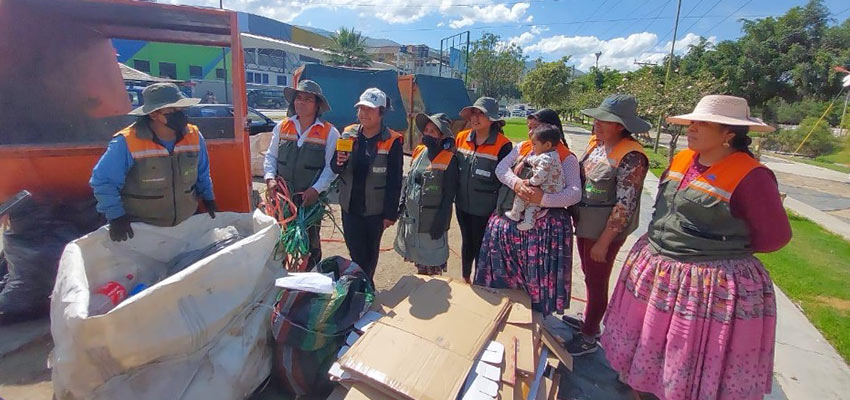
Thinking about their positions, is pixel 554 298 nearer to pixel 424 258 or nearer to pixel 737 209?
pixel 424 258

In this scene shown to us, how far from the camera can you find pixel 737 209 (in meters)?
1.83

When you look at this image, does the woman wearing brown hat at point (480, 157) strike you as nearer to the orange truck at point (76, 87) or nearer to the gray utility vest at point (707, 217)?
the gray utility vest at point (707, 217)

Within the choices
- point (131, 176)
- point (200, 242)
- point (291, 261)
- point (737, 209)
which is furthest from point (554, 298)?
point (131, 176)

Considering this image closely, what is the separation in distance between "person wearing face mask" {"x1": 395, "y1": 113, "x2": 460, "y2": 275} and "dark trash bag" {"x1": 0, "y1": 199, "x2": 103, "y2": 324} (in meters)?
2.39

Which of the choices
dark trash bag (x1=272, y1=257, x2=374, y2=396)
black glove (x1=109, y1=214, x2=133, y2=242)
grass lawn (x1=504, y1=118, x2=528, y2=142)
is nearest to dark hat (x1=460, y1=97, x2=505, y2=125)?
dark trash bag (x1=272, y1=257, x2=374, y2=396)

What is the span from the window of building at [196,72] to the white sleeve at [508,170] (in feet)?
98.7

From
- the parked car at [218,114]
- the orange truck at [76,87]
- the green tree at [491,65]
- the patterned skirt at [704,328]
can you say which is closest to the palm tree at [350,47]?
the green tree at [491,65]

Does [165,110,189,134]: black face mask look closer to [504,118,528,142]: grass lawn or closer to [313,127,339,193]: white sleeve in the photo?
[313,127,339,193]: white sleeve

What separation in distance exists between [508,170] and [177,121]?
6.62ft

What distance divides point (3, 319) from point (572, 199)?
148 inches

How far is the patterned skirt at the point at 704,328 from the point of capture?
6.11ft

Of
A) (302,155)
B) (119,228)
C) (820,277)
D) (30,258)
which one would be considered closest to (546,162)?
(302,155)

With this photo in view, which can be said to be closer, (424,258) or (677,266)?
(677,266)

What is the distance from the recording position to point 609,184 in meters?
2.31
